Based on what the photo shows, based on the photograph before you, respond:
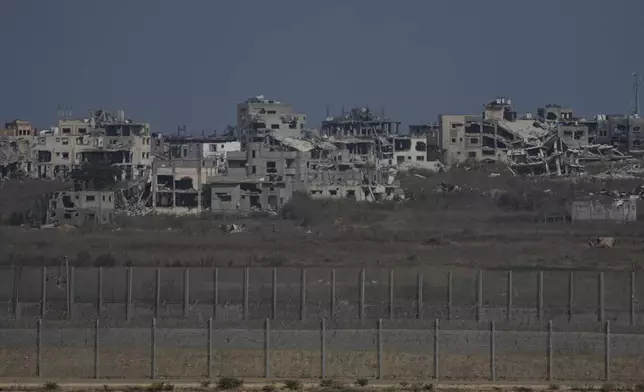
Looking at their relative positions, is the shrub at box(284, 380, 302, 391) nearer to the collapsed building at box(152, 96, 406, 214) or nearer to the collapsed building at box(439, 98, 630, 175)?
the collapsed building at box(152, 96, 406, 214)

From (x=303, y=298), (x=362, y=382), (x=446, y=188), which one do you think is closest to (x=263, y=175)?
(x=446, y=188)

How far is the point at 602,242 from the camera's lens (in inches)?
2425

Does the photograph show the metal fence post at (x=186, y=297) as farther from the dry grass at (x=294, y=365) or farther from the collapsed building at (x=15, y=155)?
the collapsed building at (x=15, y=155)

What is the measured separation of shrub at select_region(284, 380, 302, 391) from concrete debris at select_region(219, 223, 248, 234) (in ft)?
120

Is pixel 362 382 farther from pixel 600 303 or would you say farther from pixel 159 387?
pixel 600 303

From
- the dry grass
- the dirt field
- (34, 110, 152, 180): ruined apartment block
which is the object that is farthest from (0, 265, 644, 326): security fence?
(34, 110, 152, 180): ruined apartment block

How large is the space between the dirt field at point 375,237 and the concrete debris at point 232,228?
1.06ft

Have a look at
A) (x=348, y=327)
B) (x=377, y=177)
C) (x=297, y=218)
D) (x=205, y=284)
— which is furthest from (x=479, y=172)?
(x=348, y=327)

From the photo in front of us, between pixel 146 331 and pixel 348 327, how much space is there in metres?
3.83

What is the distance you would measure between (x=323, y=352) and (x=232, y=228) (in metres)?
37.0

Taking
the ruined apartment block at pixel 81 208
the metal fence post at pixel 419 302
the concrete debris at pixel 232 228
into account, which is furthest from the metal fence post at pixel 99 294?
Answer: the ruined apartment block at pixel 81 208

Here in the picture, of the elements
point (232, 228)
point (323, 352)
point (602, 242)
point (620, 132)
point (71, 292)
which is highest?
point (620, 132)

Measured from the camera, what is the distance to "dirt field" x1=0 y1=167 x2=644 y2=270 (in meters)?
56.6

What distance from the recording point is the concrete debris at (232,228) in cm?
6756
